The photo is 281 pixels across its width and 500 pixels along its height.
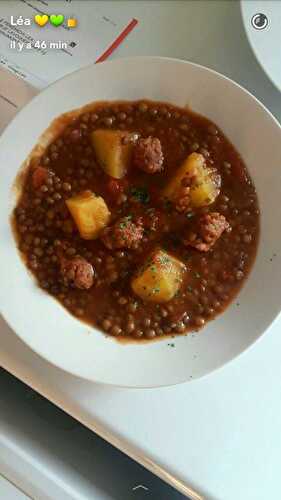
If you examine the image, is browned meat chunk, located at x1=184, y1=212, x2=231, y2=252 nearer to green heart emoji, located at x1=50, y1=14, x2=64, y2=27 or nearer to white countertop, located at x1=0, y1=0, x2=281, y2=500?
white countertop, located at x1=0, y1=0, x2=281, y2=500

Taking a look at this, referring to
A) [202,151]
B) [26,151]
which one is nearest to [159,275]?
[202,151]

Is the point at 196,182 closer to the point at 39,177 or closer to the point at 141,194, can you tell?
the point at 141,194

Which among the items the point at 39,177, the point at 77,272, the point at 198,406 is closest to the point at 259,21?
the point at 39,177

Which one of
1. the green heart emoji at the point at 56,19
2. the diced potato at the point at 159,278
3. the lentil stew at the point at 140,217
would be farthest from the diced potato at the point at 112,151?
the green heart emoji at the point at 56,19

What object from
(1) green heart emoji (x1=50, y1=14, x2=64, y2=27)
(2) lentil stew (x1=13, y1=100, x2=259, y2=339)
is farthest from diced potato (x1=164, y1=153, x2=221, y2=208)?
(1) green heart emoji (x1=50, y1=14, x2=64, y2=27)

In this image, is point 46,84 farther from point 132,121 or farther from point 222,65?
point 222,65

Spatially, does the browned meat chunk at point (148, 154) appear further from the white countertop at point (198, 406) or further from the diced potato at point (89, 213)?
the white countertop at point (198, 406)
